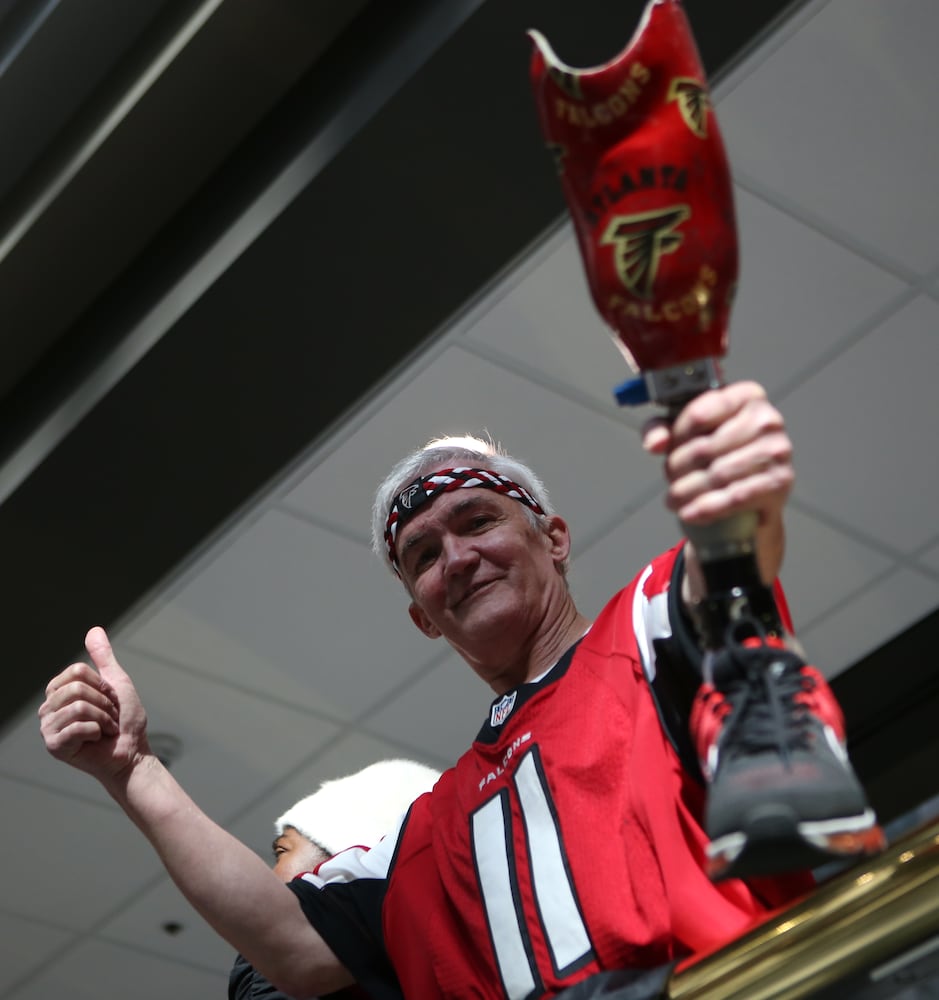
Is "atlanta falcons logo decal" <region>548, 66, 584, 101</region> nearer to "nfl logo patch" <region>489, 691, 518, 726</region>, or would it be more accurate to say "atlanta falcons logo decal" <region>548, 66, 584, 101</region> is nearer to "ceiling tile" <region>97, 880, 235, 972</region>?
"nfl logo patch" <region>489, 691, 518, 726</region>

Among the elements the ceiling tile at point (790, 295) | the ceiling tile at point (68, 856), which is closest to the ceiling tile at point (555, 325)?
the ceiling tile at point (790, 295)

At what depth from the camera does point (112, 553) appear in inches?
114

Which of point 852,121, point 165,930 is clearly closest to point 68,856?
point 165,930

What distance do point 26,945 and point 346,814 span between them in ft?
8.63

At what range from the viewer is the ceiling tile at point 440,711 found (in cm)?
337

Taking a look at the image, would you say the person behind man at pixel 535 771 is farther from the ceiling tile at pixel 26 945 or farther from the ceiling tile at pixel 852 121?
the ceiling tile at pixel 26 945

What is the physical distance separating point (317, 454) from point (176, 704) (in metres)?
0.93

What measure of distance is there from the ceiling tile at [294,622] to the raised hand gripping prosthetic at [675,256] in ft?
6.93

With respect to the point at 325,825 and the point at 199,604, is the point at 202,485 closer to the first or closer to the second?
the point at 199,604

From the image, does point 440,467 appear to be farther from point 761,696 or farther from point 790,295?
point 790,295

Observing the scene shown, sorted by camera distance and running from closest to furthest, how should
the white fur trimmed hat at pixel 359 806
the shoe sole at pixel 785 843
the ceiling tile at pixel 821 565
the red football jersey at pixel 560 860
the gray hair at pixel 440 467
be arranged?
the shoe sole at pixel 785 843, the red football jersey at pixel 560 860, the gray hair at pixel 440 467, the white fur trimmed hat at pixel 359 806, the ceiling tile at pixel 821 565

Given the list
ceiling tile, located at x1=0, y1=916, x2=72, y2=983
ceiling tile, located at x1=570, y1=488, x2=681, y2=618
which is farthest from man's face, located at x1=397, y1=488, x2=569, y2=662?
ceiling tile, located at x1=0, y1=916, x2=72, y2=983

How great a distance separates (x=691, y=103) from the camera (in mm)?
865

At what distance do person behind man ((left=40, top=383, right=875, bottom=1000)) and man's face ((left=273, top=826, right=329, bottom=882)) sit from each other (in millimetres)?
604
